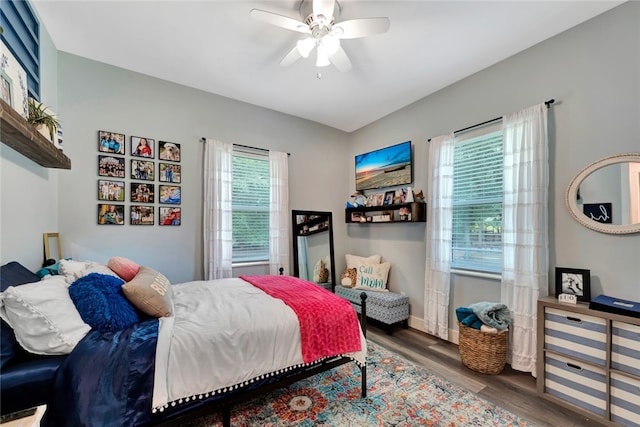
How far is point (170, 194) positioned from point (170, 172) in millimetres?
250

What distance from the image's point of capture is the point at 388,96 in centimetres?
326

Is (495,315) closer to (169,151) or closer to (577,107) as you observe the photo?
(577,107)

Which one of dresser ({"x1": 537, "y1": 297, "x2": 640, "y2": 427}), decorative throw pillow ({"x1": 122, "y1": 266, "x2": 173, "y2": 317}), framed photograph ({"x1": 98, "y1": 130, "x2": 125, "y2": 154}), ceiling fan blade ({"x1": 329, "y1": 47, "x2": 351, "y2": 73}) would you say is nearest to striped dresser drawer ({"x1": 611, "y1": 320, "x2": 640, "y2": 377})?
dresser ({"x1": 537, "y1": 297, "x2": 640, "y2": 427})

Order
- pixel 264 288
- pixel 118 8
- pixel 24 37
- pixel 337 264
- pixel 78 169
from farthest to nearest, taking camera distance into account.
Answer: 1. pixel 337 264
2. pixel 78 169
3. pixel 264 288
4. pixel 118 8
5. pixel 24 37

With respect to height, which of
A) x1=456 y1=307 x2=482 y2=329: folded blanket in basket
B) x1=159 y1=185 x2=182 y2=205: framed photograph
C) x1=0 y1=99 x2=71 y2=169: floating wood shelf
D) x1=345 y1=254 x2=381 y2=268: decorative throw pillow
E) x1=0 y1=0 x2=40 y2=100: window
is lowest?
x1=456 y1=307 x2=482 y2=329: folded blanket in basket

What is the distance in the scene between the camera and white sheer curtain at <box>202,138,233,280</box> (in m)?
3.08

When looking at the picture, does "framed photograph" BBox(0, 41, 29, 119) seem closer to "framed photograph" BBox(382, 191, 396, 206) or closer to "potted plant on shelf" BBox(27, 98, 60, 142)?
"potted plant on shelf" BBox(27, 98, 60, 142)

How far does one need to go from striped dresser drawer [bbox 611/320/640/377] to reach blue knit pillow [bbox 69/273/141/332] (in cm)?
302

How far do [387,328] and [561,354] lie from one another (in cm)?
164

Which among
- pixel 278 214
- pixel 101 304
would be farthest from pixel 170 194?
pixel 101 304

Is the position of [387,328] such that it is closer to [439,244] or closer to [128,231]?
[439,244]

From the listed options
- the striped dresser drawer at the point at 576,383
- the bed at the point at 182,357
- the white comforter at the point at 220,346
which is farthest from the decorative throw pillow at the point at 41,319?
the striped dresser drawer at the point at 576,383

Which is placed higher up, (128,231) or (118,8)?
(118,8)

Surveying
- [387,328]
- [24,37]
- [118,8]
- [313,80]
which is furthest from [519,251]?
Result: [24,37]
